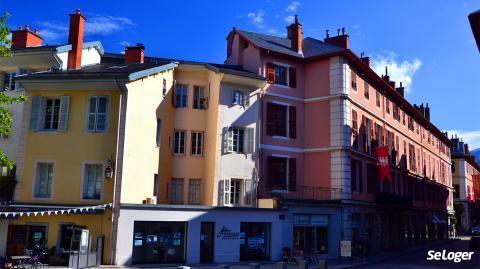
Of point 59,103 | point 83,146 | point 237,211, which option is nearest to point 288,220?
point 237,211

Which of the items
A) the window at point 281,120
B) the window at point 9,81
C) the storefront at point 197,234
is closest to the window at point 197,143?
the window at point 281,120

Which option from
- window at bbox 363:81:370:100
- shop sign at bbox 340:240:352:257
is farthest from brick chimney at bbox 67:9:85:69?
window at bbox 363:81:370:100

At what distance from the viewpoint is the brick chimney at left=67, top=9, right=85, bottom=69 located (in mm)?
25783

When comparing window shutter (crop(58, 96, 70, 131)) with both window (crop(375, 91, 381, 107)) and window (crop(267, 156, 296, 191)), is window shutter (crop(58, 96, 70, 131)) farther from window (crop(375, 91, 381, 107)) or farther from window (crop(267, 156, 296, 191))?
window (crop(375, 91, 381, 107))

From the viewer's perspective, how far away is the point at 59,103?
23.8 meters

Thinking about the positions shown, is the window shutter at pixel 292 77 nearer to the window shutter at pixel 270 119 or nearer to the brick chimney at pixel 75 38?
the window shutter at pixel 270 119

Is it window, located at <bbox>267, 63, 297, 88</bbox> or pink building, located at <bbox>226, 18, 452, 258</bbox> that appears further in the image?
window, located at <bbox>267, 63, 297, 88</bbox>

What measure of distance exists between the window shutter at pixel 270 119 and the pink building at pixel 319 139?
0.21 feet

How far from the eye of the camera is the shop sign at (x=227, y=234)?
24227 mm

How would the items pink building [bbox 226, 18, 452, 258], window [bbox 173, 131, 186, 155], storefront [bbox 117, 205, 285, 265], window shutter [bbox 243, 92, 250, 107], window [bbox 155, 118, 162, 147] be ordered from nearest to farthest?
storefront [bbox 117, 205, 285, 265], window [bbox 155, 118, 162, 147], window [bbox 173, 131, 186, 155], window shutter [bbox 243, 92, 250, 107], pink building [bbox 226, 18, 452, 258]

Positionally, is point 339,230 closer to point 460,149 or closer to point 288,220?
point 288,220

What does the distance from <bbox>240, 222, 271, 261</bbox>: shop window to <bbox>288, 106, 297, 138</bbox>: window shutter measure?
7.34 m

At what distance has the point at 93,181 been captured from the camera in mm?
22750

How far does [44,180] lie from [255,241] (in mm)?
11085
